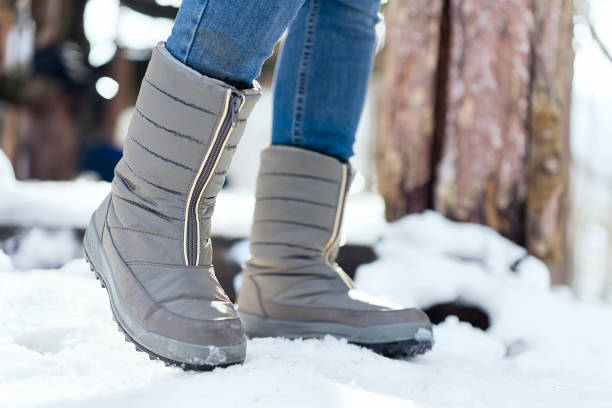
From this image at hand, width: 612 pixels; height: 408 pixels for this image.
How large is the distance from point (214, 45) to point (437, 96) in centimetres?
106

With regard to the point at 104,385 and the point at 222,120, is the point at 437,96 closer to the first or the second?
the point at 222,120

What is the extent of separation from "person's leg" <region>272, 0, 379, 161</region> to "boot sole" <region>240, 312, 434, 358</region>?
1.10 ft

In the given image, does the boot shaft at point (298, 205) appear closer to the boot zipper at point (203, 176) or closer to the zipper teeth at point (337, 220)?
the zipper teeth at point (337, 220)

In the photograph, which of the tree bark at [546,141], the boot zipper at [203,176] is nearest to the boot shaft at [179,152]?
the boot zipper at [203,176]

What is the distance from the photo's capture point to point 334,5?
1118 mm

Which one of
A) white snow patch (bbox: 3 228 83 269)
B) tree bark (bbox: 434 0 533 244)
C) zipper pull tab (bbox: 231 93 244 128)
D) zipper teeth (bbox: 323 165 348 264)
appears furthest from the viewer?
tree bark (bbox: 434 0 533 244)

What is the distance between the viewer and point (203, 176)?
0.81 metres

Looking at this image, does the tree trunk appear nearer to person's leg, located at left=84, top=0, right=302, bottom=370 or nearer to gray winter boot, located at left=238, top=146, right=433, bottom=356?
gray winter boot, located at left=238, top=146, right=433, bottom=356

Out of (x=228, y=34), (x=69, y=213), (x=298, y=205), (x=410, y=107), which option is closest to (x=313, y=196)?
(x=298, y=205)

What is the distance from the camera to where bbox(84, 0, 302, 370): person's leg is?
2.47 feet

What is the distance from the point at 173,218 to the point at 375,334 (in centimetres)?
41

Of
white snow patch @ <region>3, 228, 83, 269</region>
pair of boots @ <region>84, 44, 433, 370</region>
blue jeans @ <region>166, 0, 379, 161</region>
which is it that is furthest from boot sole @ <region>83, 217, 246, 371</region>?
white snow patch @ <region>3, 228, 83, 269</region>

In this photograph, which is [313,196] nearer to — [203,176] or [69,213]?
[203,176]

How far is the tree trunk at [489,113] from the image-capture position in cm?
159
